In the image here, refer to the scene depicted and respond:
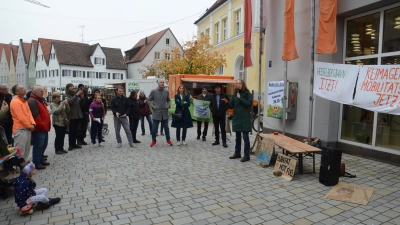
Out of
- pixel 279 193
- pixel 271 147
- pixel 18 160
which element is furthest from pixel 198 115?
pixel 18 160

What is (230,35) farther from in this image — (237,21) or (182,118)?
(182,118)

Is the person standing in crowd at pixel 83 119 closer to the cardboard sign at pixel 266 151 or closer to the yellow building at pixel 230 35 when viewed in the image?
the cardboard sign at pixel 266 151

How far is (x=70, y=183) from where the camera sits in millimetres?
5621

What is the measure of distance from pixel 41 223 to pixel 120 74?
51.2 meters

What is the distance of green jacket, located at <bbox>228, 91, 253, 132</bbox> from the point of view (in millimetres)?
7227

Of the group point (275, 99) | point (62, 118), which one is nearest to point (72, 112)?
point (62, 118)

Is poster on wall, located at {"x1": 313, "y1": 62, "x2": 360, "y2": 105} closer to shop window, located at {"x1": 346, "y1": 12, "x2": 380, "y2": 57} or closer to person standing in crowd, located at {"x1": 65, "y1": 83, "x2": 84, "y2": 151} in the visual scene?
shop window, located at {"x1": 346, "y1": 12, "x2": 380, "y2": 57}

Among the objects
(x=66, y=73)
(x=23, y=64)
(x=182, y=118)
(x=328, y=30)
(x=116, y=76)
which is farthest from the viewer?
(x=23, y=64)

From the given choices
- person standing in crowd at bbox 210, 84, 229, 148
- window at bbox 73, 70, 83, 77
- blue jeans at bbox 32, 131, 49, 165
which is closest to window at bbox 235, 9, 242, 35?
person standing in crowd at bbox 210, 84, 229, 148

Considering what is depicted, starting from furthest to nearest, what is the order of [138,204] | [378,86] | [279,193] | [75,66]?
[75,66] → [378,86] → [279,193] → [138,204]

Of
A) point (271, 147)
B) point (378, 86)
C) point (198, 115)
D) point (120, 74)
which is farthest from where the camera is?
point (120, 74)

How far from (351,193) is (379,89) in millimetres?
1982

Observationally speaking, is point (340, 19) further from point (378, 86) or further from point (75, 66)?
point (75, 66)

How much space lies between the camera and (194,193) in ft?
16.6
